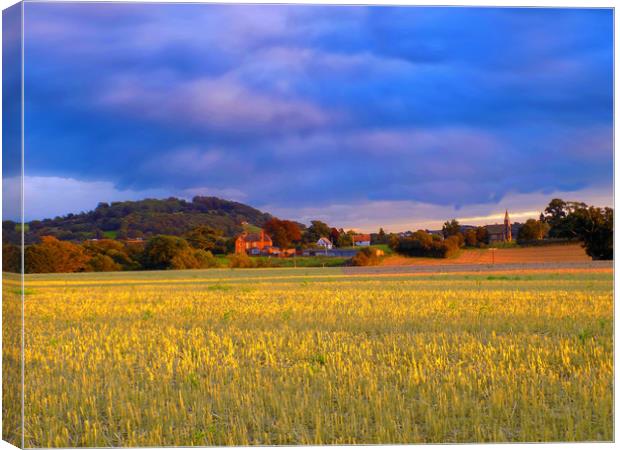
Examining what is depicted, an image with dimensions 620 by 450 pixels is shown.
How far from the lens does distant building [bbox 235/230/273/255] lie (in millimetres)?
10055

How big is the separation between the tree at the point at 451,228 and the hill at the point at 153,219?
9.07ft

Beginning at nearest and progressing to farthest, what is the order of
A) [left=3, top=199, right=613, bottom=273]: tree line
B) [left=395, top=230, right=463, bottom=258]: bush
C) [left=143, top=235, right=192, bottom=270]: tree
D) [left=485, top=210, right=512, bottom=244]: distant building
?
1. [left=485, top=210, right=512, bottom=244]: distant building
2. [left=3, top=199, right=613, bottom=273]: tree line
3. [left=395, top=230, right=463, bottom=258]: bush
4. [left=143, top=235, right=192, bottom=270]: tree

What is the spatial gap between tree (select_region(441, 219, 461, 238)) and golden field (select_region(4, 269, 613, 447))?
155 cm

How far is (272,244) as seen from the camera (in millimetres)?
9977

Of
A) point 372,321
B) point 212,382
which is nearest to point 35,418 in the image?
point 212,382

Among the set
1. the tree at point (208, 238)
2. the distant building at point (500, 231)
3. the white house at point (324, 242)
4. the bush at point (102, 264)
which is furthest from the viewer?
Result: the bush at point (102, 264)

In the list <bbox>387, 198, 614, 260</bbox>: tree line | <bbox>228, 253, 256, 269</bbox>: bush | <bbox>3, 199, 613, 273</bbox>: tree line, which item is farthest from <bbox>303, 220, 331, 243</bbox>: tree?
<bbox>228, 253, 256, 269</bbox>: bush

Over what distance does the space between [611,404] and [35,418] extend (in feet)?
17.4

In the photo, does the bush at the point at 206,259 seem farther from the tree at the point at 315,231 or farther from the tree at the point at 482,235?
the tree at the point at 482,235

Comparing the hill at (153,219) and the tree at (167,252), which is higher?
the hill at (153,219)

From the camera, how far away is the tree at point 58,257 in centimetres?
1509

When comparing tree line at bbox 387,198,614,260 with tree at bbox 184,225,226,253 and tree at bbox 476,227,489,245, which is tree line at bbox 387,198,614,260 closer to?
tree at bbox 476,227,489,245

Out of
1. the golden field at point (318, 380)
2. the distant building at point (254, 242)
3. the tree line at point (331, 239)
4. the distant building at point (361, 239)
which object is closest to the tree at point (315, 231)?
the tree line at point (331, 239)

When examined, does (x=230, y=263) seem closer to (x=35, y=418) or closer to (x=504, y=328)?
(x=504, y=328)
